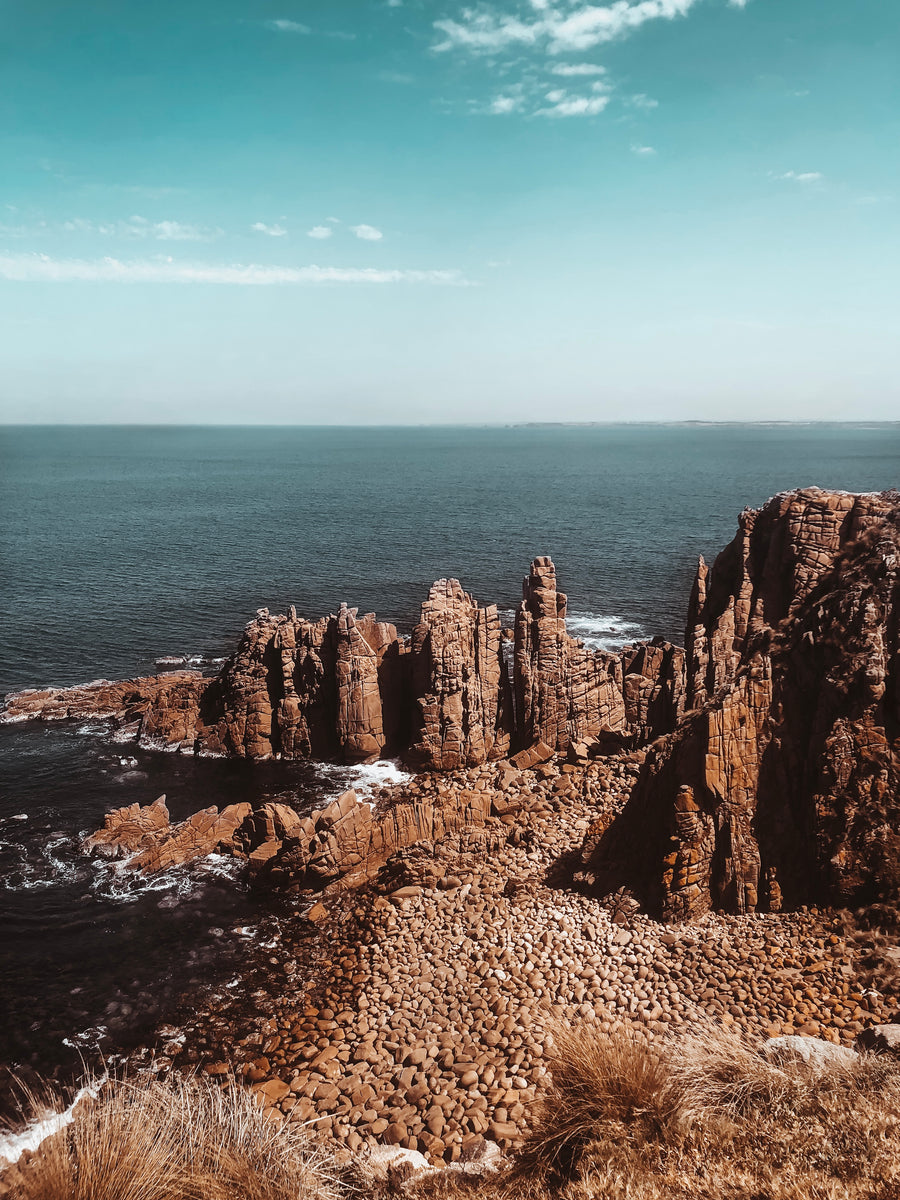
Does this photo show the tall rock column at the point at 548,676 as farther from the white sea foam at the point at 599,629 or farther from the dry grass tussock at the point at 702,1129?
the dry grass tussock at the point at 702,1129

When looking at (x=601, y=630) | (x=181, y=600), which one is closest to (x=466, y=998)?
(x=601, y=630)

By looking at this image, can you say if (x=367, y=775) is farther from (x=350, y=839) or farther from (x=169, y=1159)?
(x=169, y=1159)

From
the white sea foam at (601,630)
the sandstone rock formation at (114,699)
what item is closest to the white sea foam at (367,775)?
the sandstone rock formation at (114,699)

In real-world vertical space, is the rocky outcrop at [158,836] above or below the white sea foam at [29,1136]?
above

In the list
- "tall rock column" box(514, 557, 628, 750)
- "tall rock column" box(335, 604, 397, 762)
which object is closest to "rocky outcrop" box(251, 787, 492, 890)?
"tall rock column" box(514, 557, 628, 750)

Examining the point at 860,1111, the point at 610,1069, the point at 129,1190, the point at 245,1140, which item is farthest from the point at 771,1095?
the point at 129,1190
